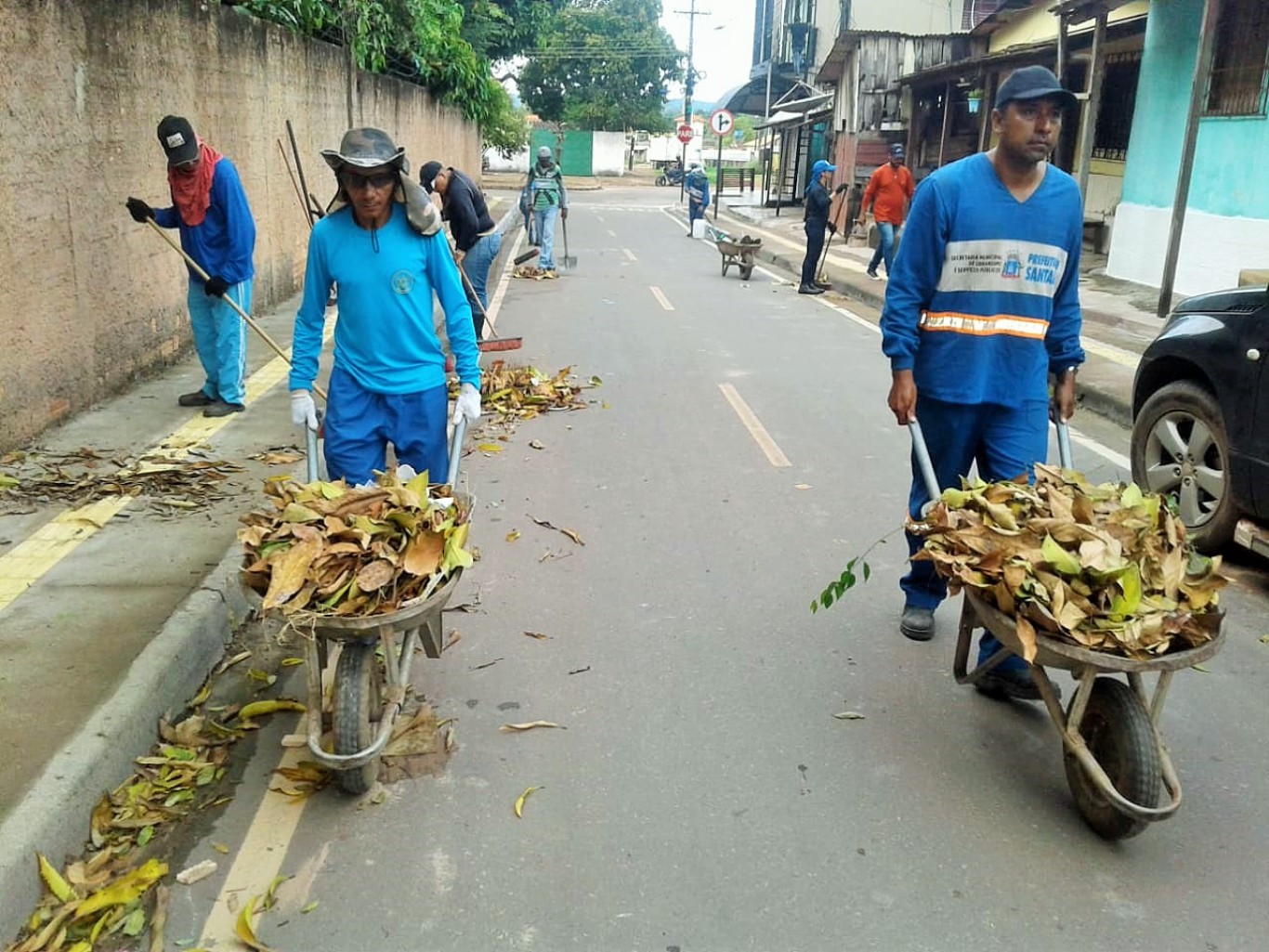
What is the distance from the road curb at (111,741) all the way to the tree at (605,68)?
62236 mm

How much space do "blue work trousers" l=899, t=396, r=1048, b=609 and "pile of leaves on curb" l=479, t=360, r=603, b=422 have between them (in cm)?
480

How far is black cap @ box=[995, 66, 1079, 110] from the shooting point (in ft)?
12.7

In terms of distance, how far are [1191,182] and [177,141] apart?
12510 mm

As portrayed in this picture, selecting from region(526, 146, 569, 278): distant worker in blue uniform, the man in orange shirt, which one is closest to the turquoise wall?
the man in orange shirt

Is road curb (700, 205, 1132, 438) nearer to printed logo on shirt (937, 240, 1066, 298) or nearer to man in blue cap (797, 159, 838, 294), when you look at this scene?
man in blue cap (797, 159, 838, 294)

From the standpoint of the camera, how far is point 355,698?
135 inches

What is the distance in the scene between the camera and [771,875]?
10.8ft

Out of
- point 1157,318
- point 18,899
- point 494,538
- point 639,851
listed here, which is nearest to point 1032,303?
point 639,851

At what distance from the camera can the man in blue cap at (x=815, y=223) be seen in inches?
659

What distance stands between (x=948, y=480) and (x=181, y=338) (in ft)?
24.0

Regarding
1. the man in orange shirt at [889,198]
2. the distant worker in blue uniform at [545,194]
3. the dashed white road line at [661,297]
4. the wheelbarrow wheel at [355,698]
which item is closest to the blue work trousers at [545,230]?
the distant worker in blue uniform at [545,194]

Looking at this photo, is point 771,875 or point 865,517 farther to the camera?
point 865,517

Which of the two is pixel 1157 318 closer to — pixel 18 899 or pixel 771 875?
pixel 771 875

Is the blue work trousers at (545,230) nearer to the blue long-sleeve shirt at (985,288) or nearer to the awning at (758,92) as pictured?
the blue long-sleeve shirt at (985,288)
